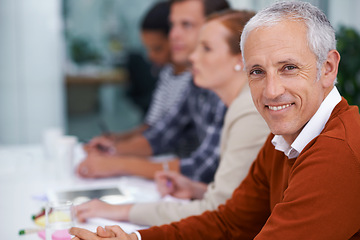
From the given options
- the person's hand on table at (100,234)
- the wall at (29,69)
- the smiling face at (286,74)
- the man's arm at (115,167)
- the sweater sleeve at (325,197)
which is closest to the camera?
the sweater sleeve at (325,197)

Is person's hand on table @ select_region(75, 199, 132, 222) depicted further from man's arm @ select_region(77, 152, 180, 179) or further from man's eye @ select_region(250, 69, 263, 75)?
man's eye @ select_region(250, 69, 263, 75)

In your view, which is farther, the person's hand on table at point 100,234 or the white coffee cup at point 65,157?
the white coffee cup at point 65,157

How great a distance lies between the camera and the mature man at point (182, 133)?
1.89 metres

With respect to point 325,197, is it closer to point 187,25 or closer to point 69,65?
point 187,25

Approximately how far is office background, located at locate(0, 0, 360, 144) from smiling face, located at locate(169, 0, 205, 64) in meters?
0.81

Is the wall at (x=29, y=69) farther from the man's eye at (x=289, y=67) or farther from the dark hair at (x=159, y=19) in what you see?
the man's eye at (x=289, y=67)

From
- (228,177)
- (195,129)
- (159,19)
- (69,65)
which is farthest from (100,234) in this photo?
(69,65)

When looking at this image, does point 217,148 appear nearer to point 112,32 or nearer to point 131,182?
point 131,182

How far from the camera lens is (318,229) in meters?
0.85

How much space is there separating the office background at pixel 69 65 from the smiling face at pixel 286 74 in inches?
85.7

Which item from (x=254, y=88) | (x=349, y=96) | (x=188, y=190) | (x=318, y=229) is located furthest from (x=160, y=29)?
(x=318, y=229)

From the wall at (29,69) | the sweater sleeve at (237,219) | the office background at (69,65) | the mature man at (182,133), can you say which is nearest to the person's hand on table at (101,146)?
the mature man at (182,133)

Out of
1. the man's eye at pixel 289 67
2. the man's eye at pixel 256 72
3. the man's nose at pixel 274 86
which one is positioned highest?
the man's eye at pixel 289 67

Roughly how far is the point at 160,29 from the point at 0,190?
152 cm
